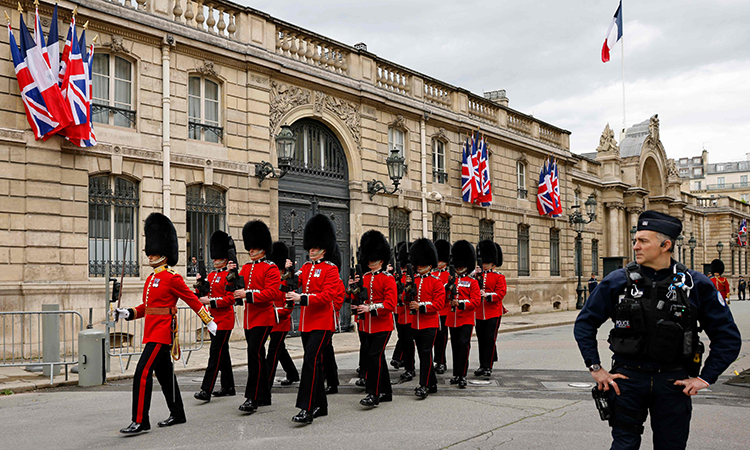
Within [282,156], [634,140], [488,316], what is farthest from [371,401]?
[634,140]

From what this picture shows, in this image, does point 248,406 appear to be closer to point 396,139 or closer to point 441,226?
point 396,139

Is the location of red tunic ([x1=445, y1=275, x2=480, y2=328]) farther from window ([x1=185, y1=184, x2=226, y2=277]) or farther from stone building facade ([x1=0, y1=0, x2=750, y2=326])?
window ([x1=185, y1=184, x2=226, y2=277])

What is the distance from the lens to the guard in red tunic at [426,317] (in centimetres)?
897

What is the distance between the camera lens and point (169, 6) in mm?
15805

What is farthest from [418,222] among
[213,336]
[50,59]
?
[213,336]

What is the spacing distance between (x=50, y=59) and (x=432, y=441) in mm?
10648

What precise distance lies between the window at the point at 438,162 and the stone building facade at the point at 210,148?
0.07 m

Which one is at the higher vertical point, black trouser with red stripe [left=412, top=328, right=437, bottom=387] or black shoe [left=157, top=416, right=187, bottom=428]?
black trouser with red stripe [left=412, top=328, right=437, bottom=387]

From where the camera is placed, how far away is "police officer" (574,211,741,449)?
14.1 ft

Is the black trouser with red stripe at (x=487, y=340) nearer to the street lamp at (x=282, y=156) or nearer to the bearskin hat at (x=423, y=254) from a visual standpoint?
the bearskin hat at (x=423, y=254)

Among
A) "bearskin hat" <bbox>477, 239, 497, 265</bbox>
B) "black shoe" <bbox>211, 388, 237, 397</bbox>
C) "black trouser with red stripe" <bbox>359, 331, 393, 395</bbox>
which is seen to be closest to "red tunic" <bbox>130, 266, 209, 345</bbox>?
"black shoe" <bbox>211, 388, 237, 397</bbox>

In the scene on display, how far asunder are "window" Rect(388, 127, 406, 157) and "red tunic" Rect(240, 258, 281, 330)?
13699 mm

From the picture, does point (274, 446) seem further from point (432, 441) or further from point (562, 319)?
point (562, 319)

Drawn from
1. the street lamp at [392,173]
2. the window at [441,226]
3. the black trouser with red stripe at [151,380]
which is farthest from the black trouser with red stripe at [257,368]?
the window at [441,226]
